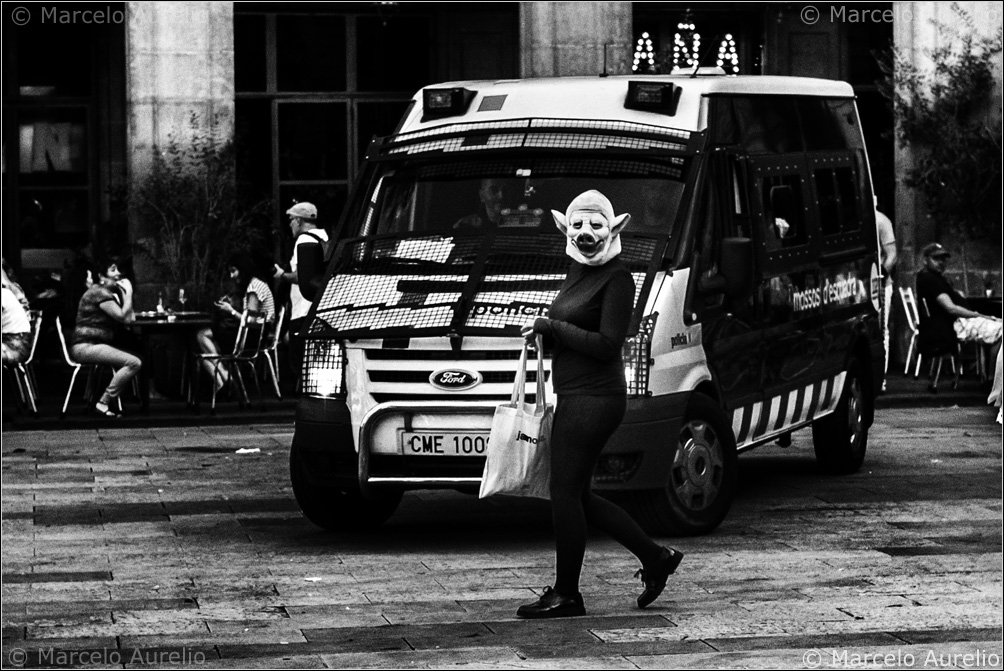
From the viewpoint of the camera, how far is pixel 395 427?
1020cm

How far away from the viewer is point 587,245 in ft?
27.4

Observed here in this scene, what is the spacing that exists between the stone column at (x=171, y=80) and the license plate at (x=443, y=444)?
11.6 m

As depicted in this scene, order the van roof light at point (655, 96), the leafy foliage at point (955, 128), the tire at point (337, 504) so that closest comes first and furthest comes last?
1. the tire at point (337, 504)
2. the van roof light at point (655, 96)
3. the leafy foliage at point (955, 128)

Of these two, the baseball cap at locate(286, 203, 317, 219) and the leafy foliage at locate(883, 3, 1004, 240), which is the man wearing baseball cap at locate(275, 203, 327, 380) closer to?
the baseball cap at locate(286, 203, 317, 219)

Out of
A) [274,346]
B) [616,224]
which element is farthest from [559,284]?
[274,346]

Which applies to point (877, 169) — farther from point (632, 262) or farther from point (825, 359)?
point (632, 262)

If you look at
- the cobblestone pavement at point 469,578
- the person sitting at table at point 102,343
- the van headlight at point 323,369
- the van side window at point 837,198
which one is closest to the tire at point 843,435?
the cobblestone pavement at point 469,578

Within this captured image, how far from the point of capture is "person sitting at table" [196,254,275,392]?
61.6ft

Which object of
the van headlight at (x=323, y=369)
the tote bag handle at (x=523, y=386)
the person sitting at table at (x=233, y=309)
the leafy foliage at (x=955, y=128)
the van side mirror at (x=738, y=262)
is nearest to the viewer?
the tote bag handle at (x=523, y=386)

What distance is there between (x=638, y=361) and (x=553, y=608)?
2240mm

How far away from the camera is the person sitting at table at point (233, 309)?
61.6ft

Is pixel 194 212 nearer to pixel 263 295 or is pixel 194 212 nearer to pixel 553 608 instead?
pixel 263 295

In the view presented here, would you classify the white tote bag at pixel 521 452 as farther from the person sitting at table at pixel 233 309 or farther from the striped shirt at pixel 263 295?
the striped shirt at pixel 263 295

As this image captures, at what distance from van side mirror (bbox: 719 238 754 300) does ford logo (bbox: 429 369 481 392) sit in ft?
4.97
